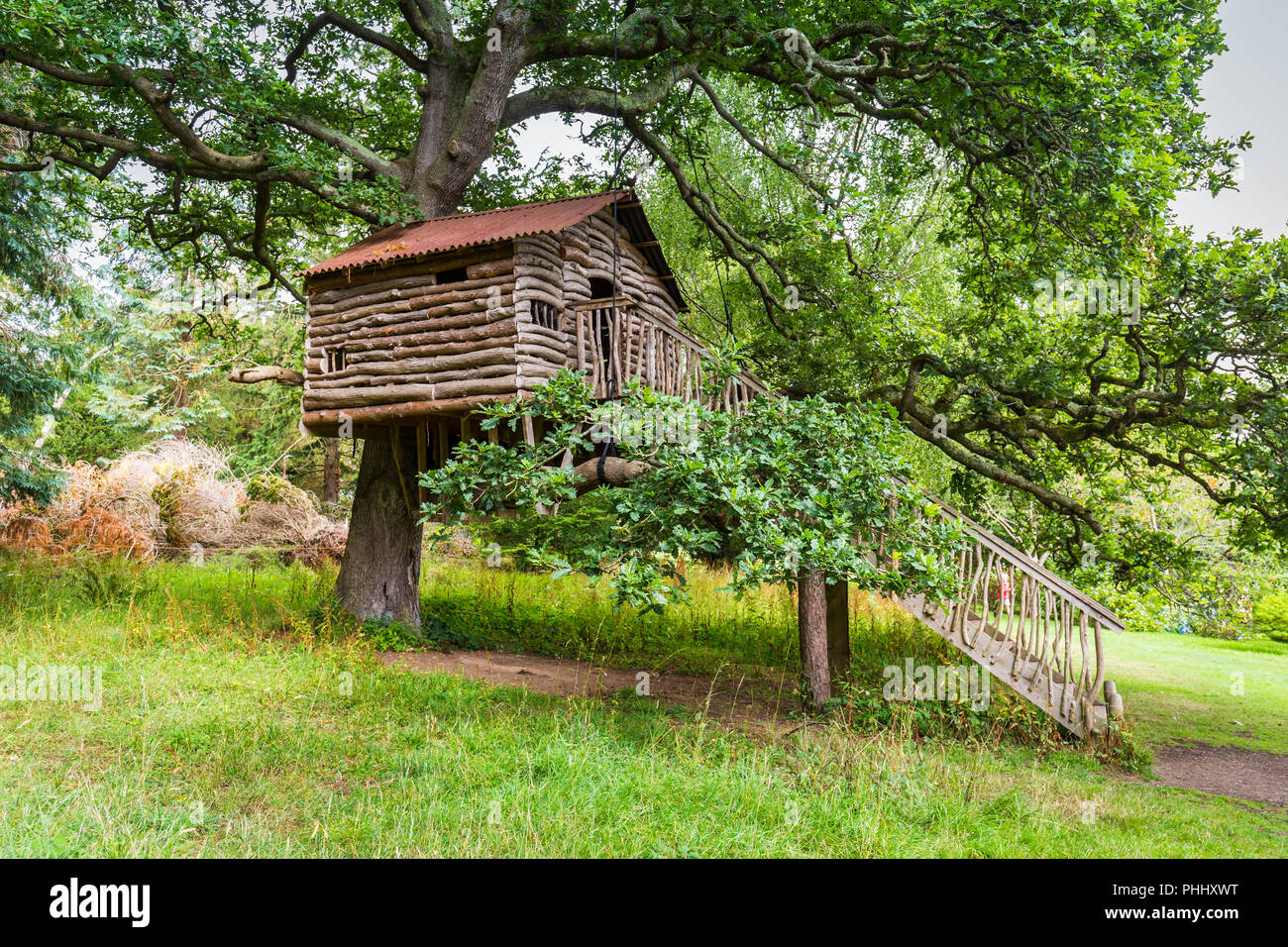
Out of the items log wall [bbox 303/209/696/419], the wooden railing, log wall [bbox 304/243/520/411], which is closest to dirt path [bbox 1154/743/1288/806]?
the wooden railing

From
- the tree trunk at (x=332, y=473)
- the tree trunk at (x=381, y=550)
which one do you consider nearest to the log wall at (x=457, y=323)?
the tree trunk at (x=381, y=550)

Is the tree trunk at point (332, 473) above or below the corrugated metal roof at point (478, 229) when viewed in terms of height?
below

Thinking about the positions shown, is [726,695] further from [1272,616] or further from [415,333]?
[1272,616]

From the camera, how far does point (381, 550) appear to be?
38.5 ft

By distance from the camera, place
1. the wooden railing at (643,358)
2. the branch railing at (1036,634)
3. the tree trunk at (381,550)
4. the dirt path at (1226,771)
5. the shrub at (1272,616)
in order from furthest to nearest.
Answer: the shrub at (1272,616) < the tree trunk at (381,550) < the branch railing at (1036,634) < the wooden railing at (643,358) < the dirt path at (1226,771)

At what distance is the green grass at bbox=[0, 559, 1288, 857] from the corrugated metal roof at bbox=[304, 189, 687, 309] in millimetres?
4806

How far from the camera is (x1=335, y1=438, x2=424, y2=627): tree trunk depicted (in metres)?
11.6

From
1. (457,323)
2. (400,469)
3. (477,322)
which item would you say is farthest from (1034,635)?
(400,469)

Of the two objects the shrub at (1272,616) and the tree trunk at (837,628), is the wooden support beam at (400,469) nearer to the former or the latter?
the tree trunk at (837,628)

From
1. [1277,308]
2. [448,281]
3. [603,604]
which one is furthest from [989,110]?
[603,604]

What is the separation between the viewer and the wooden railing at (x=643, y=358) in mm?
8773

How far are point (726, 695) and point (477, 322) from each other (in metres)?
5.96

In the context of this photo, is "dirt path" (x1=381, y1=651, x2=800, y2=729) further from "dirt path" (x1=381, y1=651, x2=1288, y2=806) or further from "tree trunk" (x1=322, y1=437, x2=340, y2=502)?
"tree trunk" (x1=322, y1=437, x2=340, y2=502)

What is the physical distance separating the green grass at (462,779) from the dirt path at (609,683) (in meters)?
0.69
